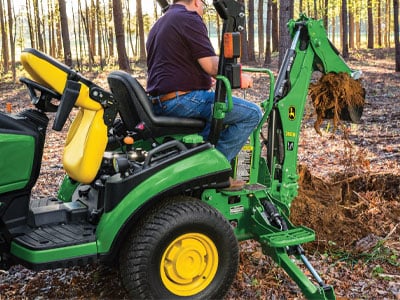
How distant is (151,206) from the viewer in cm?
362

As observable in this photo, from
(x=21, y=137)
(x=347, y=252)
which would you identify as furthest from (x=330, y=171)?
(x=21, y=137)

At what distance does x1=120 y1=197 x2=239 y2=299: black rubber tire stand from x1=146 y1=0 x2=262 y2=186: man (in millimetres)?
693

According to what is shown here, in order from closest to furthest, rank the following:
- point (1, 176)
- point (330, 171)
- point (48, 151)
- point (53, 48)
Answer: point (1, 176) < point (330, 171) < point (48, 151) < point (53, 48)

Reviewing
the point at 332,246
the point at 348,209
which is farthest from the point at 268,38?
the point at 332,246

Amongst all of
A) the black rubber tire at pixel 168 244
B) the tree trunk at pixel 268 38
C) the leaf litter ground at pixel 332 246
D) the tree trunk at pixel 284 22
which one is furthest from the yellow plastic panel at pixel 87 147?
the tree trunk at pixel 268 38

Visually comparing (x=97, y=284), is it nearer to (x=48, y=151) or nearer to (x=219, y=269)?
(x=219, y=269)

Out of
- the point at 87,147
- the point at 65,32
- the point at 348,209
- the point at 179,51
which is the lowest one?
the point at 348,209

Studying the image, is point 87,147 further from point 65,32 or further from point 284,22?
point 65,32

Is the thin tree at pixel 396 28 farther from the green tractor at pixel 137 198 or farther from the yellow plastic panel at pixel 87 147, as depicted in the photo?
the yellow plastic panel at pixel 87 147

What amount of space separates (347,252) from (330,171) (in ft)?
7.23

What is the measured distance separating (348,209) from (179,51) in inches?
99.1

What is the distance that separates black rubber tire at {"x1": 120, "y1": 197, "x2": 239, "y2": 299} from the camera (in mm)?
3422

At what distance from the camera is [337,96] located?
4773 millimetres


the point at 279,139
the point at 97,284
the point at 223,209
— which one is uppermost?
the point at 279,139
